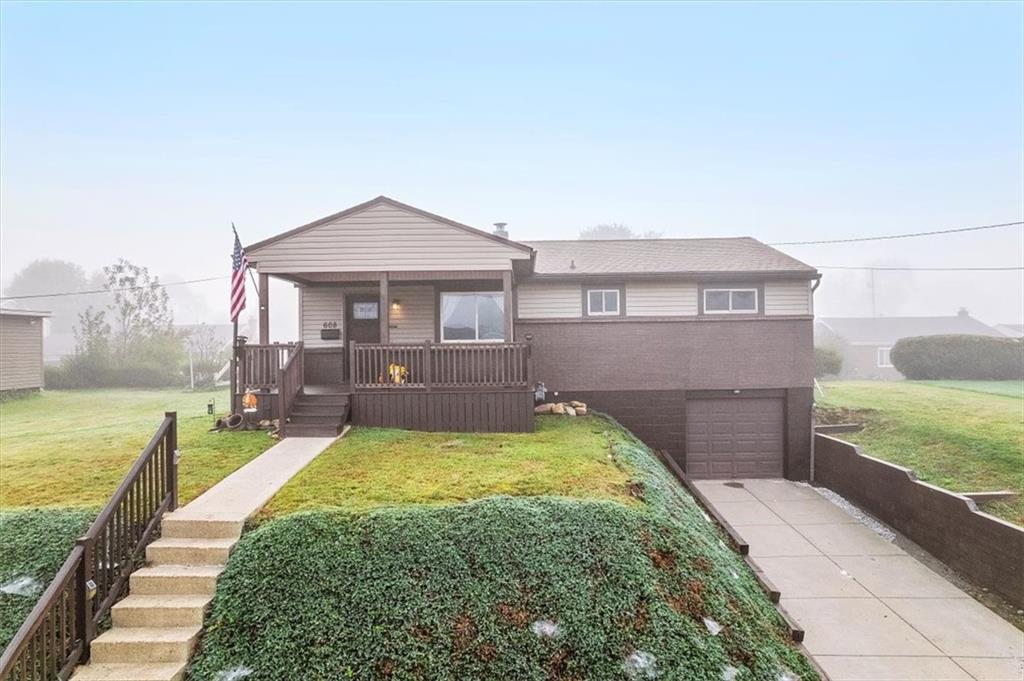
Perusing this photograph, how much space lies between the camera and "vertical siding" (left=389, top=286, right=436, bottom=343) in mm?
11883

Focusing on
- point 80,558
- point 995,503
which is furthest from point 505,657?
point 995,503

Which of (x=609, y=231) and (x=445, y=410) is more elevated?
(x=609, y=231)

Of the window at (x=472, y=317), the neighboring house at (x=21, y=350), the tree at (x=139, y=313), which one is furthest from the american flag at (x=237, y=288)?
the tree at (x=139, y=313)

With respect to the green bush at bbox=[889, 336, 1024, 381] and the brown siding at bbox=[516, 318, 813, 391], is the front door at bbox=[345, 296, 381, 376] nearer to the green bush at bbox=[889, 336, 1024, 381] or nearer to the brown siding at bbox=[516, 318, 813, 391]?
the brown siding at bbox=[516, 318, 813, 391]

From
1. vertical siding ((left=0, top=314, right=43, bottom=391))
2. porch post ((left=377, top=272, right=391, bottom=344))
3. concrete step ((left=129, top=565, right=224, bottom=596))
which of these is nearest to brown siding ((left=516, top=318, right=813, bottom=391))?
porch post ((left=377, top=272, right=391, bottom=344))

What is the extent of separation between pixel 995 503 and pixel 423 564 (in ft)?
30.1

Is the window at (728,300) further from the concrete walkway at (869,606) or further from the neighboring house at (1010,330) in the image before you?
the neighboring house at (1010,330)

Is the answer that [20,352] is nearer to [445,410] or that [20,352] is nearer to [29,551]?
[29,551]

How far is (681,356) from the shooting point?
38.4 ft

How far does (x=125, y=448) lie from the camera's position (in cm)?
816

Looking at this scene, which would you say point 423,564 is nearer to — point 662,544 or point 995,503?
point 662,544

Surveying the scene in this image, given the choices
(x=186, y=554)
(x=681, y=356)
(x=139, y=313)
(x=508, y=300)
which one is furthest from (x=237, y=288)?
(x=139, y=313)

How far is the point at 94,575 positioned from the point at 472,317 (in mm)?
8714

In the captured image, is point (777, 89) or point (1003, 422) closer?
point (1003, 422)
